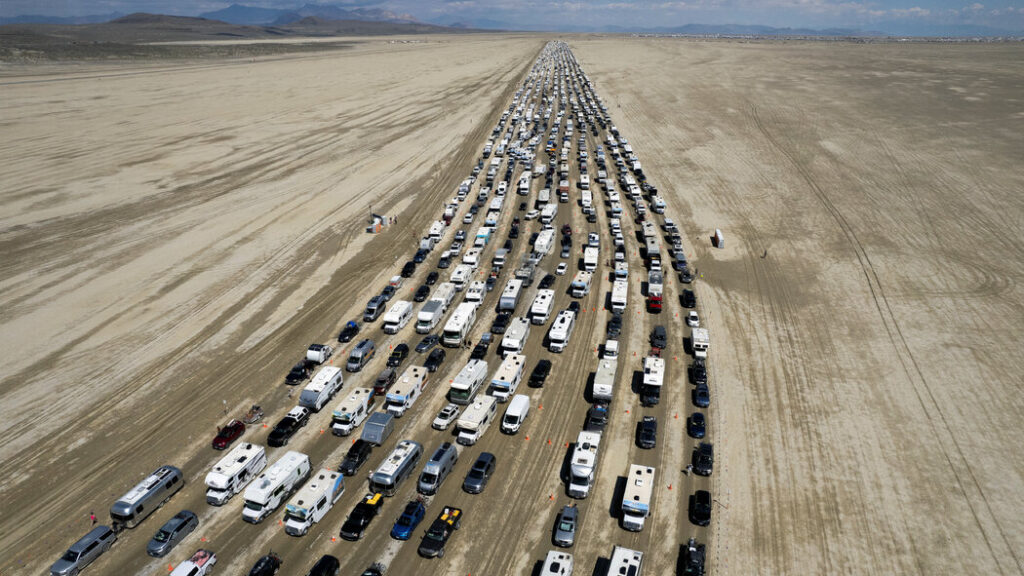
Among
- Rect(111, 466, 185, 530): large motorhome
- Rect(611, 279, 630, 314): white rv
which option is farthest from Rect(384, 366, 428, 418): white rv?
Rect(611, 279, 630, 314): white rv

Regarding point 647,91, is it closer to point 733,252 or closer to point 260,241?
point 733,252

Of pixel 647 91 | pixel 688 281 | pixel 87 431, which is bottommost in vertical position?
pixel 87 431

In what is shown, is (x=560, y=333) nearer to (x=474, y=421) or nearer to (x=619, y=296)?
(x=619, y=296)

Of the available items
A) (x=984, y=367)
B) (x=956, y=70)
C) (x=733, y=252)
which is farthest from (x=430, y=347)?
(x=956, y=70)

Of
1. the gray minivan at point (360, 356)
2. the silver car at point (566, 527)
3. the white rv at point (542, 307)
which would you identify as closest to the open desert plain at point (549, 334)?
the silver car at point (566, 527)

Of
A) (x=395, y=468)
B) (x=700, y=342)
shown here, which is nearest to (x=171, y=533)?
(x=395, y=468)

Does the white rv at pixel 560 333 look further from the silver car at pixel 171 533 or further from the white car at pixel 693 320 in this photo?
the silver car at pixel 171 533
